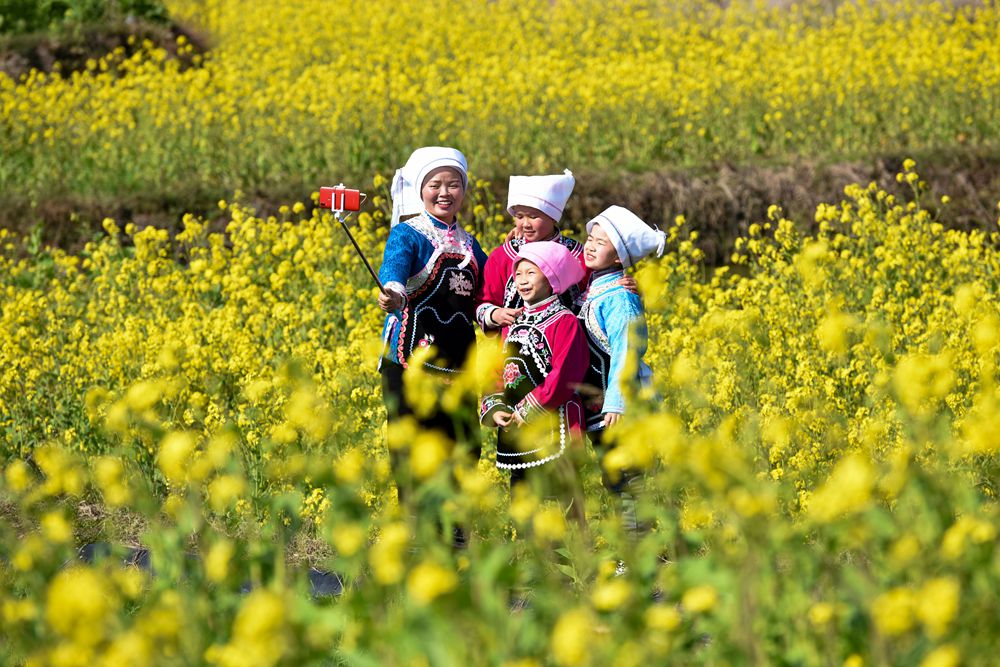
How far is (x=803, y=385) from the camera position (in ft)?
15.9

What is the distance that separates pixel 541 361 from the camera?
3887 mm

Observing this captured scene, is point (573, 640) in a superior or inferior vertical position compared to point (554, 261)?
superior

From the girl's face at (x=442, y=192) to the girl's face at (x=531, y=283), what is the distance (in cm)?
45

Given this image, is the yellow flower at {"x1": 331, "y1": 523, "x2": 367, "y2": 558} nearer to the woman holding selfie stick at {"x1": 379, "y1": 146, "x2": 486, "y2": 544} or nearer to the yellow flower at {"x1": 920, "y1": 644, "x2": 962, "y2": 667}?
the yellow flower at {"x1": 920, "y1": 644, "x2": 962, "y2": 667}

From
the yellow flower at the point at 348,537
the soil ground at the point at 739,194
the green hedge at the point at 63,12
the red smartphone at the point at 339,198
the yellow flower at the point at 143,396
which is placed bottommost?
the green hedge at the point at 63,12

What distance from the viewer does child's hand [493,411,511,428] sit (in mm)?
3900

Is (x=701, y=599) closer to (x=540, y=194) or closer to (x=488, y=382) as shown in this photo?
(x=488, y=382)

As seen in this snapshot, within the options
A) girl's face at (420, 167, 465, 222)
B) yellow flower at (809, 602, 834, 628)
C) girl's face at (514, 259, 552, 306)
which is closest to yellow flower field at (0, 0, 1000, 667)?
yellow flower at (809, 602, 834, 628)

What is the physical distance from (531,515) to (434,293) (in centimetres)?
199

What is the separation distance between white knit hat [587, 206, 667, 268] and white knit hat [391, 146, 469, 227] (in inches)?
21.6

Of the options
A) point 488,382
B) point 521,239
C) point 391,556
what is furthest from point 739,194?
point 391,556

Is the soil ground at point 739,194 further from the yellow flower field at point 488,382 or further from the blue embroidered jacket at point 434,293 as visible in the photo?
the blue embroidered jacket at point 434,293

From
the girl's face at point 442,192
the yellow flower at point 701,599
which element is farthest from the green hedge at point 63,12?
the yellow flower at point 701,599

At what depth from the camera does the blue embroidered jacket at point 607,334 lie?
12.4 feet
